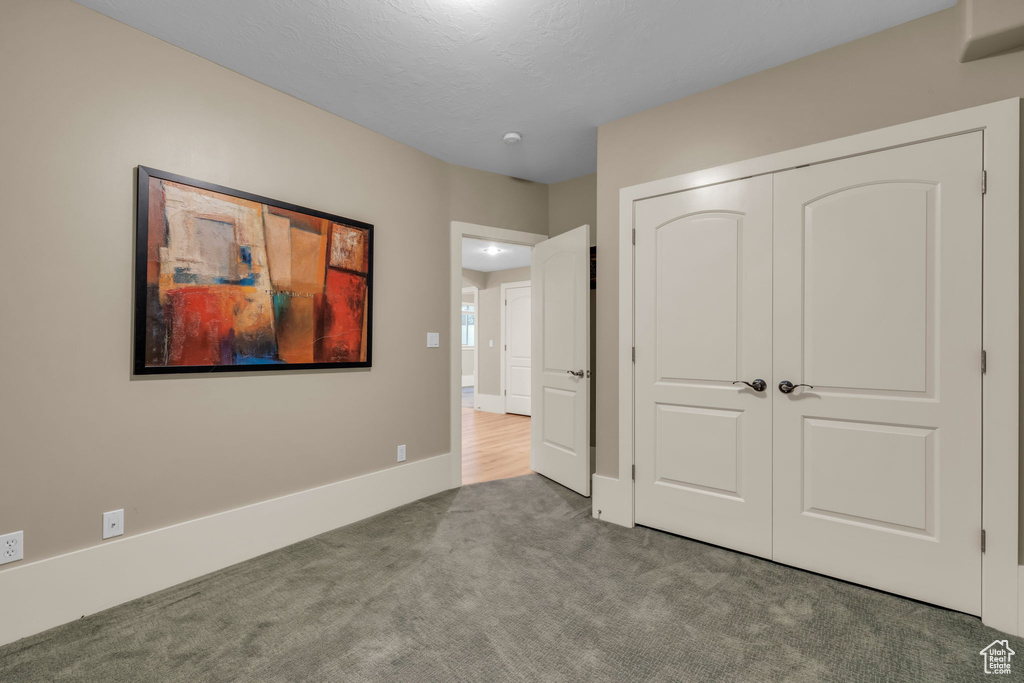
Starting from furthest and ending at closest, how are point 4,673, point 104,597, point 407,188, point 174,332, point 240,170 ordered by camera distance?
point 407,188 → point 240,170 → point 174,332 → point 104,597 → point 4,673

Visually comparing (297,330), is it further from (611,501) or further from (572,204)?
(572,204)

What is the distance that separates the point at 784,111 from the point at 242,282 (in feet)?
9.84

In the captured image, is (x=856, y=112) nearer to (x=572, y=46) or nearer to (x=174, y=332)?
(x=572, y=46)

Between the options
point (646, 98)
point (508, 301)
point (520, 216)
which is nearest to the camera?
point (646, 98)

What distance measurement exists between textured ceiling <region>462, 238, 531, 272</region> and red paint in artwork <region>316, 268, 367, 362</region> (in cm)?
288

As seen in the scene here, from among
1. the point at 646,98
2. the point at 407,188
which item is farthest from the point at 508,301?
the point at 646,98

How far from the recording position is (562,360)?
139 inches

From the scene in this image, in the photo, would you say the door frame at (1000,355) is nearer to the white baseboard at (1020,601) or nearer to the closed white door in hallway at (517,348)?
the white baseboard at (1020,601)

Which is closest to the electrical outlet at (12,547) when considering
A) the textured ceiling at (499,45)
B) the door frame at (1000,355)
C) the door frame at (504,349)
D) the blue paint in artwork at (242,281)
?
the blue paint in artwork at (242,281)

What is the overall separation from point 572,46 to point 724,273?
1427 millimetres

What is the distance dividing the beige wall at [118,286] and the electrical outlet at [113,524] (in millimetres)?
28

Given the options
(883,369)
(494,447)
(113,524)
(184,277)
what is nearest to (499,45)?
(184,277)

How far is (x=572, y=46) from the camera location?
2.14 meters

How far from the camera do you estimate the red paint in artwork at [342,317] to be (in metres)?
2.69
